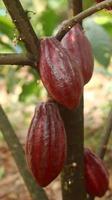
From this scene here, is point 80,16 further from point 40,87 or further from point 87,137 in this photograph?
point 87,137

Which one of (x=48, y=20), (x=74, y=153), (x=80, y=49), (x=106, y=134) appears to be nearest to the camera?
(x=80, y=49)

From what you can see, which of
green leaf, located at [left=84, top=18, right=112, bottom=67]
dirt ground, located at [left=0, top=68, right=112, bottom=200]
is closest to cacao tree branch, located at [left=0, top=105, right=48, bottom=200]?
green leaf, located at [left=84, top=18, right=112, bottom=67]

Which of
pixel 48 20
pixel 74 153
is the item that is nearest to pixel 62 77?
pixel 74 153

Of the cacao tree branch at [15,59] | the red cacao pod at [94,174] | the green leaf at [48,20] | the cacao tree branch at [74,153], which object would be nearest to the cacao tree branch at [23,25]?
the cacao tree branch at [15,59]

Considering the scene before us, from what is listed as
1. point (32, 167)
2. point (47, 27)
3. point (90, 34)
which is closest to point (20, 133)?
point (47, 27)

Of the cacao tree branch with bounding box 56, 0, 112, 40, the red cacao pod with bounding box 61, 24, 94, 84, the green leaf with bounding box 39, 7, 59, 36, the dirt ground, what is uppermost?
the cacao tree branch with bounding box 56, 0, 112, 40

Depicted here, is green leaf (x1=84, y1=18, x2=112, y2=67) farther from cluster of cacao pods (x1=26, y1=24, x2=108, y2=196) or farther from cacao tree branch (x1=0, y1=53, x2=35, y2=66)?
cacao tree branch (x1=0, y1=53, x2=35, y2=66)

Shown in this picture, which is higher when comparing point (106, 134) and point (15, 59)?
point (15, 59)
